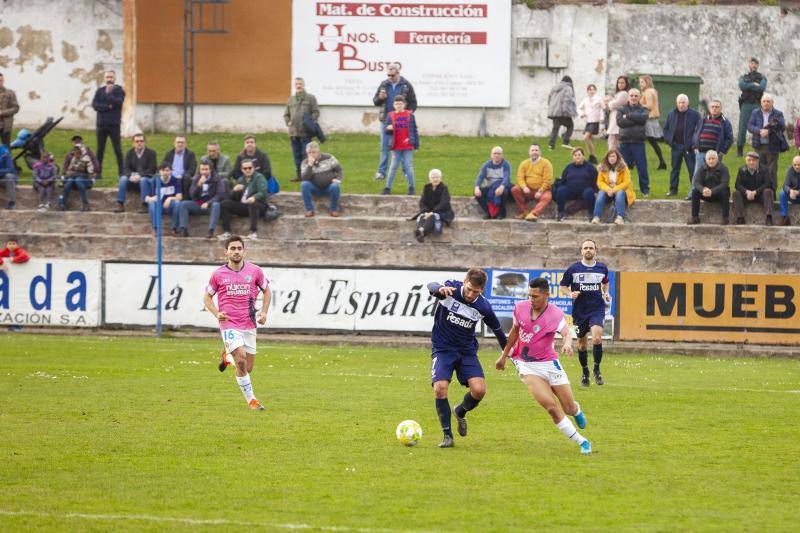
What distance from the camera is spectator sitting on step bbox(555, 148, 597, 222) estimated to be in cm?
2755

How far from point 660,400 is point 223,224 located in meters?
13.2

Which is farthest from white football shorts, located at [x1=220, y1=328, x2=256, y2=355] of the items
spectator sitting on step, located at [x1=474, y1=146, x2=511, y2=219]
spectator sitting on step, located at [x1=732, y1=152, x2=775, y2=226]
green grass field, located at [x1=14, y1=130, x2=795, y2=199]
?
spectator sitting on step, located at [x1=732, y1=152, x2=775, y2=226]

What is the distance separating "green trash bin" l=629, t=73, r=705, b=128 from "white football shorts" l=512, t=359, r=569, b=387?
24.3 metres

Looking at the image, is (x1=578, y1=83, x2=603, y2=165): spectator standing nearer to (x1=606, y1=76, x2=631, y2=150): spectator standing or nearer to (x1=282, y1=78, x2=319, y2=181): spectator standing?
(x1=606, y1=76, x2=631, y2=150): spectator standing

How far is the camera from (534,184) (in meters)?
27.9

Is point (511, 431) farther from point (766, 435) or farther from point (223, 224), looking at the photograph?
point (223, 224)

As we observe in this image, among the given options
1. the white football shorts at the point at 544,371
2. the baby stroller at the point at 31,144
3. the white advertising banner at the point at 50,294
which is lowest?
the white advertising banner at the point at 50,294

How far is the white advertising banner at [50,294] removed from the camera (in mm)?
25938

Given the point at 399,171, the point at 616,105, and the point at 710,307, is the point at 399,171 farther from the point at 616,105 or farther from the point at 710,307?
the point at 710,307

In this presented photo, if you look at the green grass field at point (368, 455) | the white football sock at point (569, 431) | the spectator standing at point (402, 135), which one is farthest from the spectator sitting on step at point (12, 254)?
the white football sock at point (569, 431)

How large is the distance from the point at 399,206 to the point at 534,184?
327 cm

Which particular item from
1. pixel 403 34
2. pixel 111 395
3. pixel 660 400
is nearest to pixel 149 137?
pixel 403 34

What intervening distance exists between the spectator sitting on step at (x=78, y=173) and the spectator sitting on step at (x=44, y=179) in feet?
0.95

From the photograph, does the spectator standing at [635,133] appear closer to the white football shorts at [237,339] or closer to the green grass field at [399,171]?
the green grass field at [399,171]
